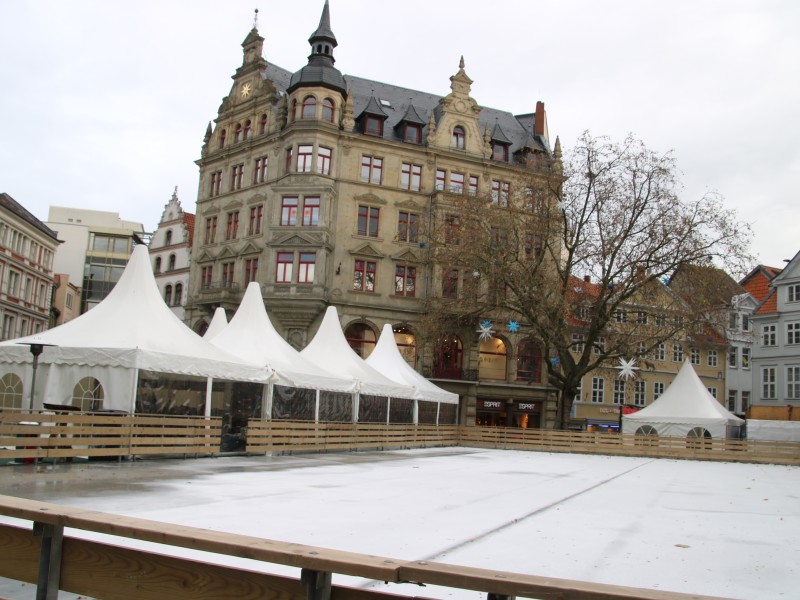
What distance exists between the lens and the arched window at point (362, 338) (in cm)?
4500

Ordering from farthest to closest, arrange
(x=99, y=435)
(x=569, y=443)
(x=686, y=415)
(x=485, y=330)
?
(x=485, y=330) → (x=686, y=415) → (x=569, y=443) → (x=99, y=435)

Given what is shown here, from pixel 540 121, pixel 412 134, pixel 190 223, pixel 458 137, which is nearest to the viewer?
pixel 412 134

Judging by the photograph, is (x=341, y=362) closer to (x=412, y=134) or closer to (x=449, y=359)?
(x=449, y=359)

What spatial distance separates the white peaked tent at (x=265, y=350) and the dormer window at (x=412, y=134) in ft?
78.6

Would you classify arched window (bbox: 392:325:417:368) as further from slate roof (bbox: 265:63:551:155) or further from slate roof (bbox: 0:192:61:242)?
slate roof (bbox: 0:192:61:242)

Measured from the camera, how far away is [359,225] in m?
45.9

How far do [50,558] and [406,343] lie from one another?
4204 centimetres

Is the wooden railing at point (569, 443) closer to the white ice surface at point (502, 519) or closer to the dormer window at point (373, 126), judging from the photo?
the white ice surface at point (502, 519)

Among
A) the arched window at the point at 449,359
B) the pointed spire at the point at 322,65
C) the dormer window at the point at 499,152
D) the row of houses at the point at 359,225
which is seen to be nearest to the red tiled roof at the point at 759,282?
the row of houses at the point at 359,225

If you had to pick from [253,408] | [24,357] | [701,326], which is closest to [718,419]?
[701,326]

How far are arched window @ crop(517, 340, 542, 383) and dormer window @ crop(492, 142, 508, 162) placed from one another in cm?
1176

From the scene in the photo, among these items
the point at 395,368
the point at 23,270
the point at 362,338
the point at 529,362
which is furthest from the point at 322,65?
the point at 23,270

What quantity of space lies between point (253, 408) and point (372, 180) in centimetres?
2374

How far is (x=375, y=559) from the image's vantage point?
134 inches
